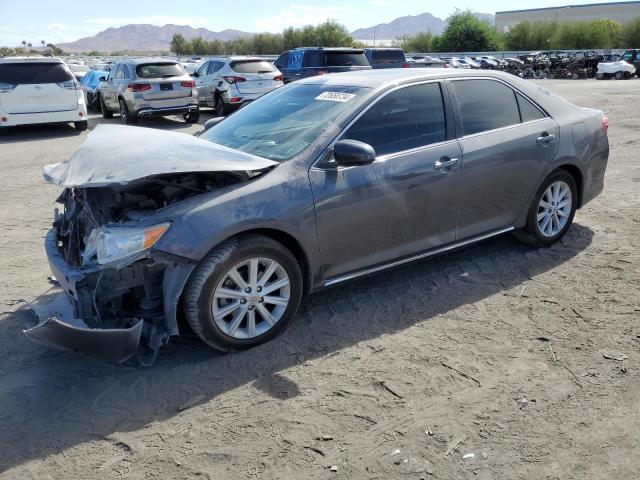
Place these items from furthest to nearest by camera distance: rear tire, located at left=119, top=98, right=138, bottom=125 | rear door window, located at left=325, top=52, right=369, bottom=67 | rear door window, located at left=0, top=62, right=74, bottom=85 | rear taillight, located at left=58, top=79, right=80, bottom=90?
rear door window, located at left=325, top=52, right=369, bottom=67 < rear tire, located at left=119, top=98, right=138, bottom=125 < rear taillight, located at left=58, top=79, right=80, bottom=90 < rear door window, located at left=0, top=62, right=74, bottom=85

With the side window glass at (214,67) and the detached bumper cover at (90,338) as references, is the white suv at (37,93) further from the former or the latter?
the detached bumper cover at (90,338)

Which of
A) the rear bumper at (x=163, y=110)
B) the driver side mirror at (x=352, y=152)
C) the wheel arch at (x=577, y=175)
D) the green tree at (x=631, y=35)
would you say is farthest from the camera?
the green tree at (x=631, y=35)

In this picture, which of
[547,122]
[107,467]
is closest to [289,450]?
[107,467]

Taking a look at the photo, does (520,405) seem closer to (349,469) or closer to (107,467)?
(349,469)

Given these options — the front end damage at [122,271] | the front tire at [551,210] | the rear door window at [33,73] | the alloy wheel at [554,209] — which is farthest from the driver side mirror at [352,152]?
the rear door window at [33,73]

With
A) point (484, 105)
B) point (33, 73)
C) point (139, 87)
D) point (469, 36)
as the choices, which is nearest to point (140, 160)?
point (484, 105)

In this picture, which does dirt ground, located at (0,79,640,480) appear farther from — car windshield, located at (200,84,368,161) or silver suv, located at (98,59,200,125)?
silver suv, located at (98,59,200,125)

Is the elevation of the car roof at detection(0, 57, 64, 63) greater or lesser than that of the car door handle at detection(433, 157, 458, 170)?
greater

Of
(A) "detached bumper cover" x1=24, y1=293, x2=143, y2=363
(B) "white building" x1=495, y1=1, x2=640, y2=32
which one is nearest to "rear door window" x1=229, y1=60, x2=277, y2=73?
(A) "detached bumper cover" x1=24, y1=293, x2=143, y2=363

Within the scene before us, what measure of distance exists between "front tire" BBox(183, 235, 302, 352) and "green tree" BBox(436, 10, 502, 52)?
8099cm

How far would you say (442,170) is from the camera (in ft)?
14.3

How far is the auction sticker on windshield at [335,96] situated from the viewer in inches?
168

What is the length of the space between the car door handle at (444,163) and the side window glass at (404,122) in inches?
6.6

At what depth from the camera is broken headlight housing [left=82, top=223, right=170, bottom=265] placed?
3.31m
